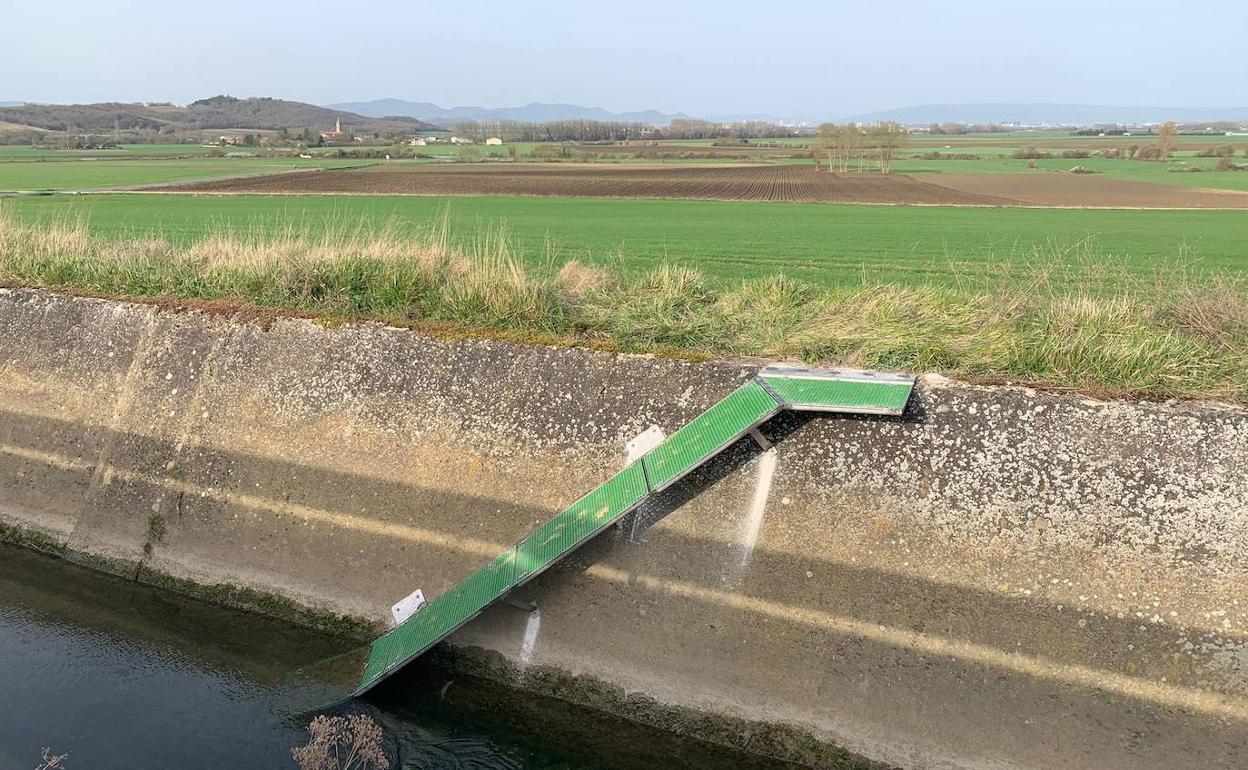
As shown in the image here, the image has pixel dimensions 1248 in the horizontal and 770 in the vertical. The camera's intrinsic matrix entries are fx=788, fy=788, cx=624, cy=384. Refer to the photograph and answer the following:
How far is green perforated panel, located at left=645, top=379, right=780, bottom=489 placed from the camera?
6867mm

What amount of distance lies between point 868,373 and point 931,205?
117 ft

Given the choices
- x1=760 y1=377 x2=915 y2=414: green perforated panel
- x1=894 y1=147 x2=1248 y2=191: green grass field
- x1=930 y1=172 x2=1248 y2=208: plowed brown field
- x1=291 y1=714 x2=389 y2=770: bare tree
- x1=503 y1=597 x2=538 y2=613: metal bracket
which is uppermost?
x1=894 y1=147 x2=1248 y2=191: green grass field

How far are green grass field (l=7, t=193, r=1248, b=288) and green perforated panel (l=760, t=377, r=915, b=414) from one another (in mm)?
5146

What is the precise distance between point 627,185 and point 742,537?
45782 millimetres

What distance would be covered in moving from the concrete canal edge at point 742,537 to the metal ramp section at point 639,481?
37 cm

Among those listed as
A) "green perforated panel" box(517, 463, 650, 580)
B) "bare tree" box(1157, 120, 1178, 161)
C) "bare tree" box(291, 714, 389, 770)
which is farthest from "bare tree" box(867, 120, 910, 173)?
"bare tree" box(291, 714, 389, 770)

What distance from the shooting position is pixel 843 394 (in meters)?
6.94

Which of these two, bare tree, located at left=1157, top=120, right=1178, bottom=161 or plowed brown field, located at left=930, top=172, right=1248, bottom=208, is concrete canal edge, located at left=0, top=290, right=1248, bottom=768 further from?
bare tree, located at left=1157, top=120, right=1178, bottom=161

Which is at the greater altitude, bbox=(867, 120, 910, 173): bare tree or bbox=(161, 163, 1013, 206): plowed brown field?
bbox=(867, 120, 910, 173): bare tree

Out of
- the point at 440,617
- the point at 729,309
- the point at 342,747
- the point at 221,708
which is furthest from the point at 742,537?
the point at 221,708

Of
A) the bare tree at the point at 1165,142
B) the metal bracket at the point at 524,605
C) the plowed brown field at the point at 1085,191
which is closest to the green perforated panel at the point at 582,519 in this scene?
the metal bracket at the point at 524,605

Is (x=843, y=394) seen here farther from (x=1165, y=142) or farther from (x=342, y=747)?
(x=1165, y=142)

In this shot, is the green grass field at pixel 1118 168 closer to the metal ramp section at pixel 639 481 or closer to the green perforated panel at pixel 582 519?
the metal ramp section at pixel 639 481

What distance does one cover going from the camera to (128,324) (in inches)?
415
